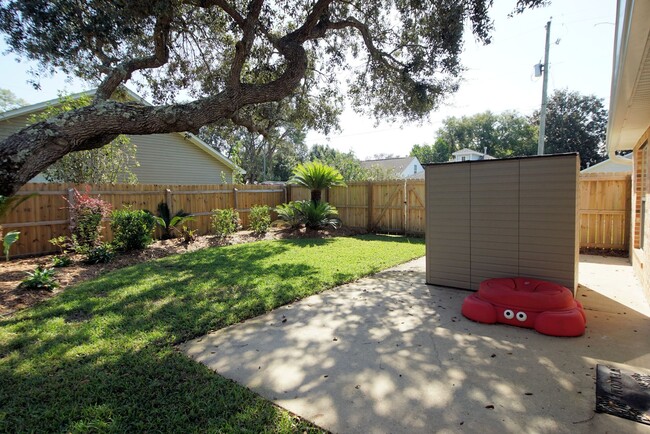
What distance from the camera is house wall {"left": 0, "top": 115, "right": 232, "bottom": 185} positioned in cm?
1298

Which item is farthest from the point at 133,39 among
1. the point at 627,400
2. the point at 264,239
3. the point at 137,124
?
the point at 627,400

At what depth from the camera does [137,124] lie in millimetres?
3938

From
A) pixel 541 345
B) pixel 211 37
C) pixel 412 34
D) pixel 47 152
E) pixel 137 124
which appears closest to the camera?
pixel 541 345

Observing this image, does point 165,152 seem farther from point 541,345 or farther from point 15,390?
point 541,345

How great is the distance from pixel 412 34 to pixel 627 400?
27.3ft

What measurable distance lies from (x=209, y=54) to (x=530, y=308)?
31.3 ft

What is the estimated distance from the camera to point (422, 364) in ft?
9.11

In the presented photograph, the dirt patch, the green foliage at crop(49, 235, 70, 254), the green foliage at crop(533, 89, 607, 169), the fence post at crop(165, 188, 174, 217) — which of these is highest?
the green foliage at crop(533, 89, 607, 169)

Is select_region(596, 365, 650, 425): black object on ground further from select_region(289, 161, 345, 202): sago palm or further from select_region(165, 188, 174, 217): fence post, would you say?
select_region(165, 188, 174, 217): fence post

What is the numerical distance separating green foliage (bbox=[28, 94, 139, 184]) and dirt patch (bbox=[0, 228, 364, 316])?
8.92 feet

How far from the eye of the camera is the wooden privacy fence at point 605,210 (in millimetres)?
7758

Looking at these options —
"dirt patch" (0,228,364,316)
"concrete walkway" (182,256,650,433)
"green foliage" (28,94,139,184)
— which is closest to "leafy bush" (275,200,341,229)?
"dirt patch" (0,228,364,316)

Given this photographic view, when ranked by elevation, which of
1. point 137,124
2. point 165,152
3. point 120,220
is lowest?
point 120,220

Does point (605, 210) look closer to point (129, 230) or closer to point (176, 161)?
point (129, 230)
